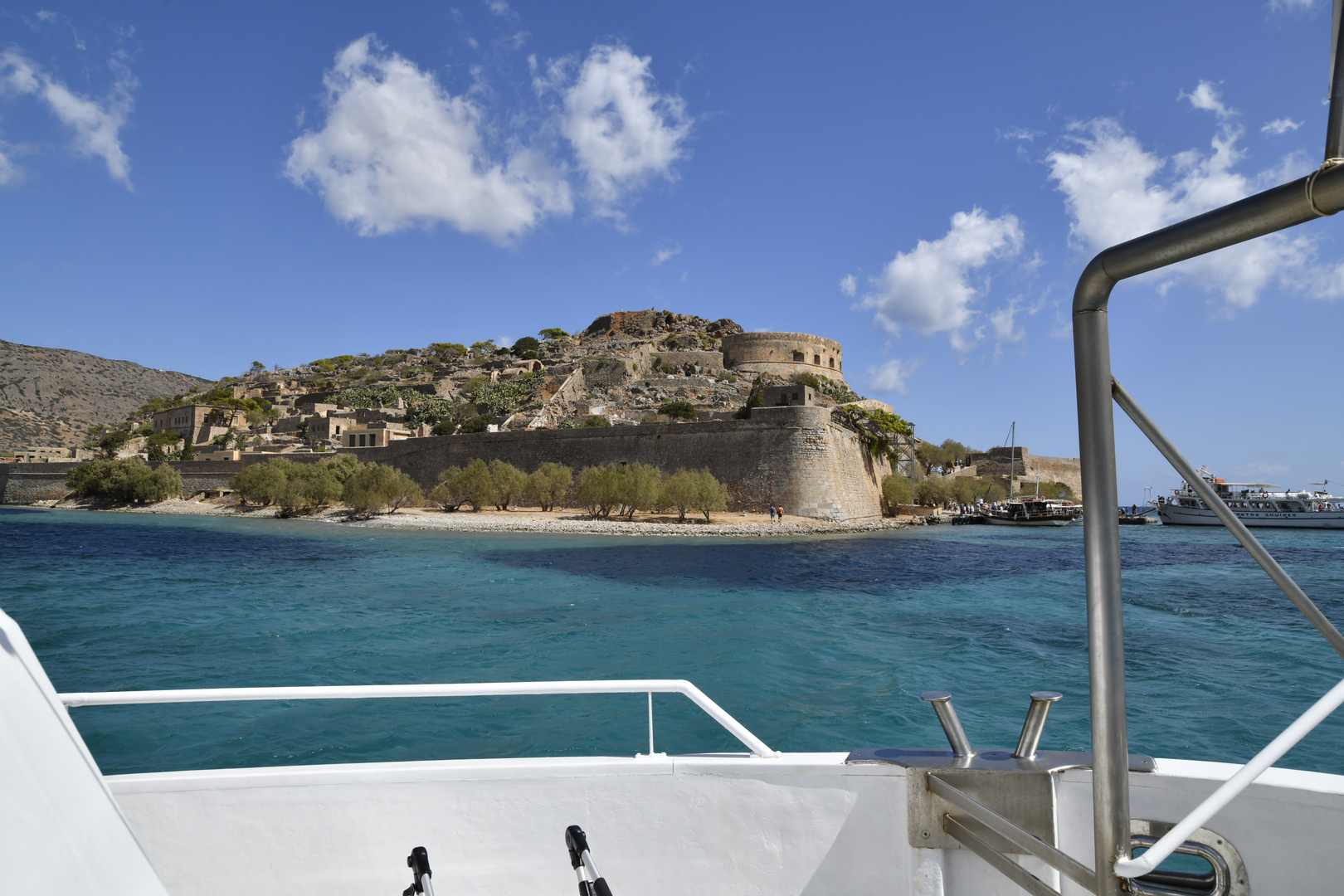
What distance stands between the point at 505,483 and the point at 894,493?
19697 millimetres

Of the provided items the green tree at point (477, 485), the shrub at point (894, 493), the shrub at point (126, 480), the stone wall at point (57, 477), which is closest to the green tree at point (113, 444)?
the stone wall at point (57, 477)

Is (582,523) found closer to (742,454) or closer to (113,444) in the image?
(742,454)

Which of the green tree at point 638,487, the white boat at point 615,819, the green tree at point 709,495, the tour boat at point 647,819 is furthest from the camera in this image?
the green tree at point 638,487

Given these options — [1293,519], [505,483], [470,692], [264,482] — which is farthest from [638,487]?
[1293,519]

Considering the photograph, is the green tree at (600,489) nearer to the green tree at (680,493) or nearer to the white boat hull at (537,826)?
the green tree at (680,493)

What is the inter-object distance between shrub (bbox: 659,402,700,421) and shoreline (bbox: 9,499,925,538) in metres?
9.01

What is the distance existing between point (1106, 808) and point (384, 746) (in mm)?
5878

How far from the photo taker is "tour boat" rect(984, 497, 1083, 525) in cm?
3838

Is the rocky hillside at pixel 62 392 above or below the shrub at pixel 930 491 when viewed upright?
above

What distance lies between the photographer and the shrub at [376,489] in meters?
32.3

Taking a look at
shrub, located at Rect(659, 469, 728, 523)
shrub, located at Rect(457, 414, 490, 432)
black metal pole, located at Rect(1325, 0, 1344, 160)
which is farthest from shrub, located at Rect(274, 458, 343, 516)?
black metal pole, located at Rect(1325, 0, 1344, 160)

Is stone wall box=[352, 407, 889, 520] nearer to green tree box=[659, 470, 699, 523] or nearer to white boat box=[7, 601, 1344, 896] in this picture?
green tree box=[659, 470, 699, 523]

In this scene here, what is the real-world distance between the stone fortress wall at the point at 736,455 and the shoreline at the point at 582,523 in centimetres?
101

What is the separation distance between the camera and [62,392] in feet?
263
